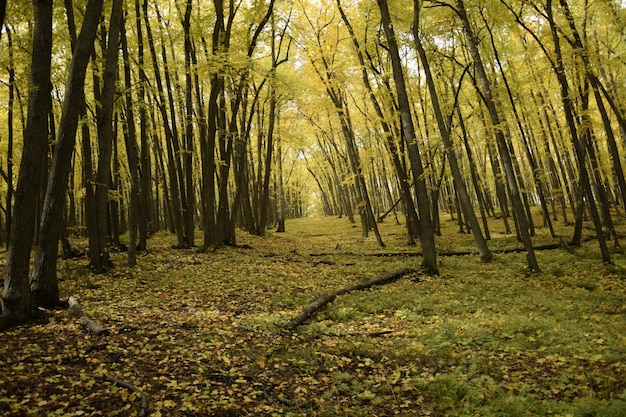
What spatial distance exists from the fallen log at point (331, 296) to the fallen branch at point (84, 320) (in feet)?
9.45

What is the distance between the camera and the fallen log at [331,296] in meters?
7.16

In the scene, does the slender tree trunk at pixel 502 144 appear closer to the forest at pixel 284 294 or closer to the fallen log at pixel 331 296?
the forest at pixel 284 294

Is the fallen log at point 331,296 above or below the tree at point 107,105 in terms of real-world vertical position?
below

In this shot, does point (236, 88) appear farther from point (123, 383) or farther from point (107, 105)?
point (123, 383)

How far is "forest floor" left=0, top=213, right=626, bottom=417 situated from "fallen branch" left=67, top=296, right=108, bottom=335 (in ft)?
0.37

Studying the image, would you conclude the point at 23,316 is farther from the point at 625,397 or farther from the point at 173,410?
the point at 625,397

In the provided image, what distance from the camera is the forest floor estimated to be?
14.1ft

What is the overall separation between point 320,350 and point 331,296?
2.87 m

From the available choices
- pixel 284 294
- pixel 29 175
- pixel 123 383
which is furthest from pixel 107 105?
pixel 123 383

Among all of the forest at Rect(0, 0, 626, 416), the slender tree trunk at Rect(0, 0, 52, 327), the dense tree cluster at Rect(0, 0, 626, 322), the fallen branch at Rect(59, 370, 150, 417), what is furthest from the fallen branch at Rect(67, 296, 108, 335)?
the fallen branch at Rect(59, 370, 150, 417)

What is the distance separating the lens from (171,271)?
11234 mm

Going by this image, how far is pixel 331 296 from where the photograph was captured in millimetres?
8859

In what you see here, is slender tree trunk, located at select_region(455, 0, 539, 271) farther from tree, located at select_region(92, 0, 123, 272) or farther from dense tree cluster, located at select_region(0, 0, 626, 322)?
tree, located at select_region(92, 0, 123, 272)

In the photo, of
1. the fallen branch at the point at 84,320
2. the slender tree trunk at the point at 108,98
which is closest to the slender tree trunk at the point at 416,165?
the slender tree trunk at the point at 108,98
